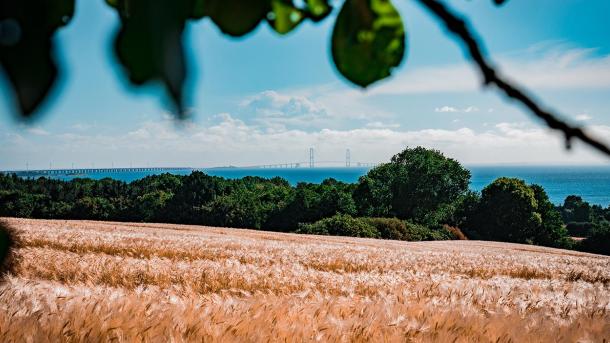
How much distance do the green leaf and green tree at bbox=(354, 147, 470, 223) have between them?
189ft

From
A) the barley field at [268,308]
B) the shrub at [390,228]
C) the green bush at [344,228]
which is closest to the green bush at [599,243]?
the shrub at [390,228]

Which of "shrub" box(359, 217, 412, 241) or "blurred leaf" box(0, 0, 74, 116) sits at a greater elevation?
"blurred leaf" box(0, 0, 74, 116)

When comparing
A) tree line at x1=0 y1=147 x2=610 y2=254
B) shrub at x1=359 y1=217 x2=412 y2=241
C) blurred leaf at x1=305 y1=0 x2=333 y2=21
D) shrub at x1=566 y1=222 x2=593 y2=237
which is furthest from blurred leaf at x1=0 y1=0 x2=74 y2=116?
shrub at x1=566 y1=222 x2=593 y2=237

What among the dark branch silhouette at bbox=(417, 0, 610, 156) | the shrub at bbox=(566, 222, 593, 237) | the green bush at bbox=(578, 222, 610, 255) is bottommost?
the shrub at bbox=(566, 222, 593, 237)

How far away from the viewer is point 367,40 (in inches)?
25.3

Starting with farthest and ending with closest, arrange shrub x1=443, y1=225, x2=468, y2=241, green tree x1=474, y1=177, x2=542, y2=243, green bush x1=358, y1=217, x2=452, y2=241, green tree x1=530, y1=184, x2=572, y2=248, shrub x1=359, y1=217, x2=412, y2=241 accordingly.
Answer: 1. shrub x1=443, y1=225, x2=468, y2=241
2. green tree x1=474, y1=177, x2=542, y2=243
3. green tree x1=530, y1=184, x2=572, y2=248
4. green bush x1=358, y1=217, x2=452, y2=241
5. shrub x1=359, y1=217, x2=412, y2=241

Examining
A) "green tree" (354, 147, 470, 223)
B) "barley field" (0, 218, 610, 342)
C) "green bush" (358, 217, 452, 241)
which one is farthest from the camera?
"green tree" (354, 147, 470, 223)

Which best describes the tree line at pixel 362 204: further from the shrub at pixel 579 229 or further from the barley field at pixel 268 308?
the barley field at pixel 268 308

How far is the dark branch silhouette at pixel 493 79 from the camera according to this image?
1.37ft

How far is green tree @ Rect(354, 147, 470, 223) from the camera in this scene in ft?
195

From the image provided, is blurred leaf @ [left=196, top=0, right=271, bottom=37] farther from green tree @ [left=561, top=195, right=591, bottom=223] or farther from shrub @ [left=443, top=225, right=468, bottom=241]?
green tree @ [left=561, top=195, right=591, bottom=223]

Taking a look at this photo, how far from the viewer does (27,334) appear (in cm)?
356

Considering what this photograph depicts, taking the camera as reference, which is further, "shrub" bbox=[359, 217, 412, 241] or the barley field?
"shrub" bbox=[359, 217, 412, 241]

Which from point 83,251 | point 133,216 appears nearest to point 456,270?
point 83,251
